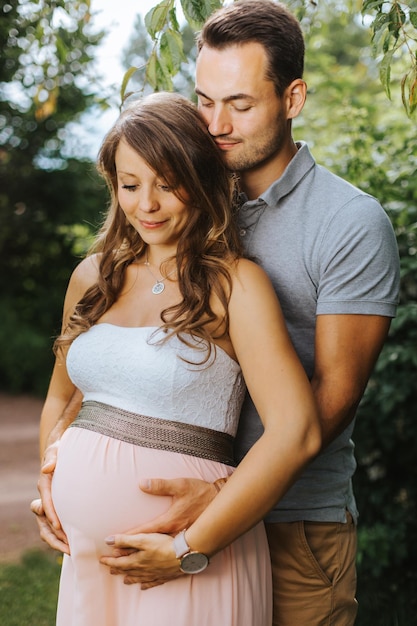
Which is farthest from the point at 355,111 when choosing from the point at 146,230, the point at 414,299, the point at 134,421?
the point at 134,421

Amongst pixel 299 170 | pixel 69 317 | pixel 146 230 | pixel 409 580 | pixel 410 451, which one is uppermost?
pixel 299 170

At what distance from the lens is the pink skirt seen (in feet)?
6.31

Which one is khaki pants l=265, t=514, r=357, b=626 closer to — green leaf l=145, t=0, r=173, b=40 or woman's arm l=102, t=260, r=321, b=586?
woman's arm l=102, t=260, r=321, b=586

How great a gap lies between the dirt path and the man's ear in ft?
13.1

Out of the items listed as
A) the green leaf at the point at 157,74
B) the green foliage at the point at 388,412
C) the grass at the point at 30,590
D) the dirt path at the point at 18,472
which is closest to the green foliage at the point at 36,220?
the dirt path at the point at 18,472

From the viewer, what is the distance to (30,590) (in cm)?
484

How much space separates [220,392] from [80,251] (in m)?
8.91

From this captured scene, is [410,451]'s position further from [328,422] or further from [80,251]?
[80,251]

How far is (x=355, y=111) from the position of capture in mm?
4199

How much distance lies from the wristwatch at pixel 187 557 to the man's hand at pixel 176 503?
46 millimetres

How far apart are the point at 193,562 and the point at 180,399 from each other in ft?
1.24

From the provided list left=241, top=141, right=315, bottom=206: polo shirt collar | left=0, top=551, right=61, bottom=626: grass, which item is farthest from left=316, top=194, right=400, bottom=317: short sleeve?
left=0, top=551, right=61, bottom=626: grass

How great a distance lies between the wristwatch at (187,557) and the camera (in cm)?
184

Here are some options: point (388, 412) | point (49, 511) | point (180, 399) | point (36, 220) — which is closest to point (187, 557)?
point (180, 399)
